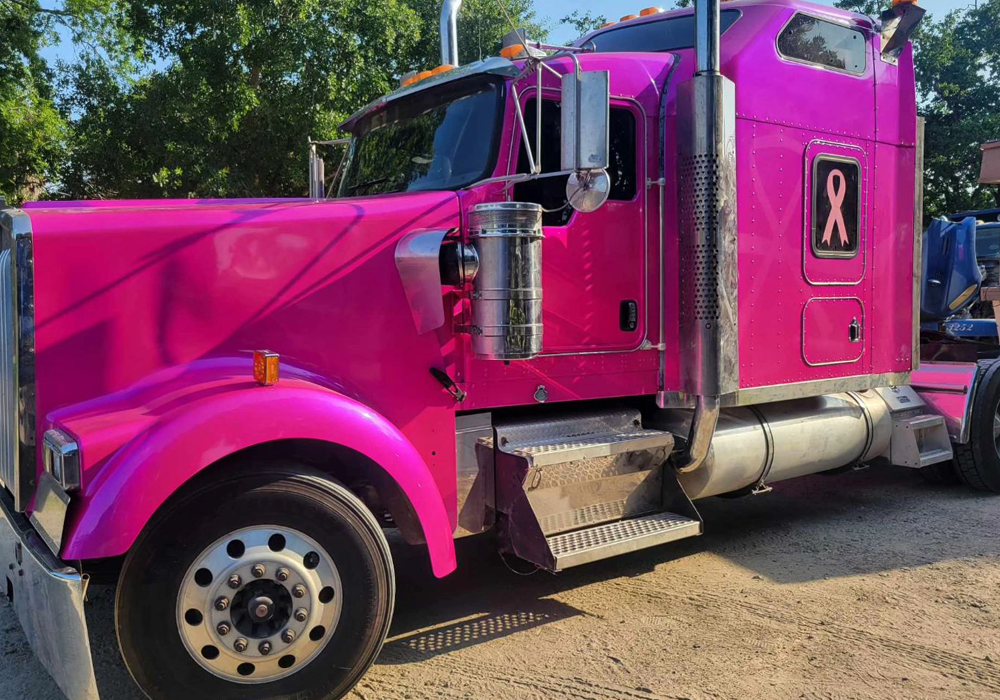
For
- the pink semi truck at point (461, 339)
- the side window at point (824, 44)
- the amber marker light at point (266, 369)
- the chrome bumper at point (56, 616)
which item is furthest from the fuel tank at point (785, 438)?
the chrome bumper at point (56, 616)

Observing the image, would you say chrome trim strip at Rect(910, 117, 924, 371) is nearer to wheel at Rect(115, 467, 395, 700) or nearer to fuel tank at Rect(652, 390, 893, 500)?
fuel tank at Rect(652, 390, 893, 500)

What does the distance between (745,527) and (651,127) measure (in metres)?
2.78

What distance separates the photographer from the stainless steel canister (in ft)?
10.9

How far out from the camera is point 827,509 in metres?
5.84

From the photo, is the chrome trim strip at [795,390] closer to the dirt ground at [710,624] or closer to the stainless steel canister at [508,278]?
the dirt ground at [710,624]

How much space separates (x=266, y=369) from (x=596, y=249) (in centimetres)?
179

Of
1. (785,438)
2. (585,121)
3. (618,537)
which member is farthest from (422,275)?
(785,438)

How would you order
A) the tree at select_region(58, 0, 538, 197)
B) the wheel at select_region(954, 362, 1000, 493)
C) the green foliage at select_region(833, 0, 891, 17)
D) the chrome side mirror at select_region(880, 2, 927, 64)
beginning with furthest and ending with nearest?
the green foliage at select_region(833, 0, 891, 17) → the tree at select_region(58, 0, 538, 197) → the wheel at select_region(954, 362, 1000, 493) → the chrome side mirror at select_region(880, 2, 927, 64)

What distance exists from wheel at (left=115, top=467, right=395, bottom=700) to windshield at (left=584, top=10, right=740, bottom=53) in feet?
9.76

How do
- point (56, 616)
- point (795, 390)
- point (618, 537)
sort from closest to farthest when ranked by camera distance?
point (56, 616) < point (618, 537) < point (795, 390)

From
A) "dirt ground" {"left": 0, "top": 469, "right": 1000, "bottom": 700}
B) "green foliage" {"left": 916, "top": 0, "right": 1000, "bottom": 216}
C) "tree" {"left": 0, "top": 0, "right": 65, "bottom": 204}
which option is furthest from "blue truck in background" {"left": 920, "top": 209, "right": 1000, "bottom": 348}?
"green foliage" {"left": 916, "top": 0, "right": 1000, "bottom": 216}

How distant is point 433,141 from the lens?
405 cm

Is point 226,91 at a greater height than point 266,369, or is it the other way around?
point 226,91

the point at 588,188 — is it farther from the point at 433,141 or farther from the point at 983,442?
the point at 983,442
